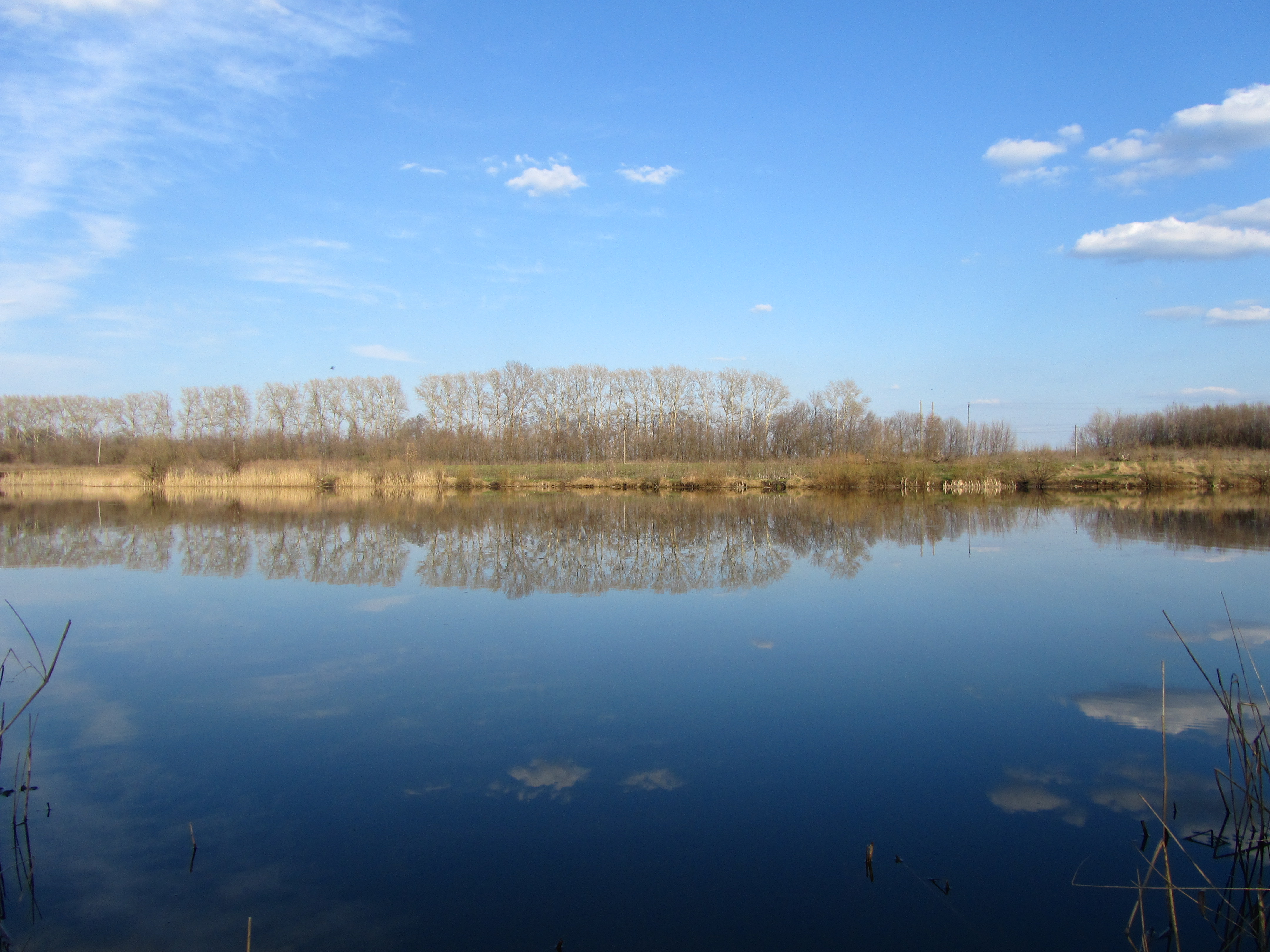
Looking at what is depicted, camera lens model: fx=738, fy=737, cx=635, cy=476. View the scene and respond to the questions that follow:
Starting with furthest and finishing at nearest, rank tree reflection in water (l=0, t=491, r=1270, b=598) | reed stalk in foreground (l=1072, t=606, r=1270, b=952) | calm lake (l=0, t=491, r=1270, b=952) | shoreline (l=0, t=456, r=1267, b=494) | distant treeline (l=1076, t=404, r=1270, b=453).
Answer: distant treeline (l=1076, t=404, r=1270, b=453)
shoreline (l=0, t=456, r=1267, b=494)
tree reflection in water (l=0, t=491, r=1270, b=598)
calm lake (l=0, t=491, r=1270, b=952)
reed stalk in foreground (l=1072, t=606, r=1270, b=952)

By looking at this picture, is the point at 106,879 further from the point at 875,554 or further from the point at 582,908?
the point at 875,554

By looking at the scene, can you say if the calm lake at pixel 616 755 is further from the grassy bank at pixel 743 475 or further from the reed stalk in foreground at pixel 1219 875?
the grassy bank at pixel 743 475

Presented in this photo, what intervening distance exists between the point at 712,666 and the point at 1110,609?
14.4 ft

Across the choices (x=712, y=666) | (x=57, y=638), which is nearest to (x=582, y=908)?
(x=712, y=666)

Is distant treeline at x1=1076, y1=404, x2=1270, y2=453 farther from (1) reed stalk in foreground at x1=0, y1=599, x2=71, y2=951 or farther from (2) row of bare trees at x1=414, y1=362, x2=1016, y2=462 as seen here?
(1) reed stalk in foreground at x1=0, y1=599, x2=71, y2=951

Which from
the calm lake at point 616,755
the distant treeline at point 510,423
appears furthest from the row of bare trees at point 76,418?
the calm lake at point 616,755

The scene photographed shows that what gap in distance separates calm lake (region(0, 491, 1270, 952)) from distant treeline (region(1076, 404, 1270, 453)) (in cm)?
3253

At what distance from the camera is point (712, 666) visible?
544cm

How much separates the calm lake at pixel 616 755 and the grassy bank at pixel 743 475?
61.0 ft

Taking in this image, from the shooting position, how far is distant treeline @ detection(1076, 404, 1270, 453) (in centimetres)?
3772

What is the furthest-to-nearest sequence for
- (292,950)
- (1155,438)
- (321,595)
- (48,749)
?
1. (1155,438)
2. (321,595)
3. (48,749)
4. (292,950)

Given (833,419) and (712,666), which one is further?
(833,419)

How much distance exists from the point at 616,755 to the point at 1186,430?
160ft

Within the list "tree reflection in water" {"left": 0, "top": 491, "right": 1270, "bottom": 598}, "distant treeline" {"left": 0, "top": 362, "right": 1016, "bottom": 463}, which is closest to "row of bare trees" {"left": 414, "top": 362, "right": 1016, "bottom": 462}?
"distant treeline" {"left": 0, "top": 362, "right": 1016, "bottom": 463}
